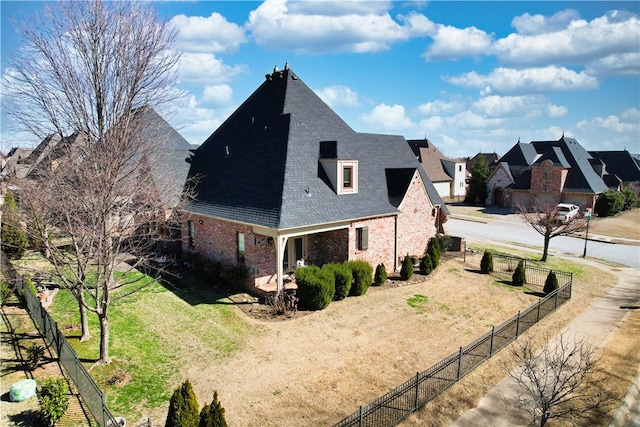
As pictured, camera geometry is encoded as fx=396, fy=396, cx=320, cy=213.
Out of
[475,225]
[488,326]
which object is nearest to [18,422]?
[488,326]

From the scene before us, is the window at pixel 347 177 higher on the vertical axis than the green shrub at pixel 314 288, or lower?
higher

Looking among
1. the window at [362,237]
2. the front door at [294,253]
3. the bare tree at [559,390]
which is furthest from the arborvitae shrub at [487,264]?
the front door at [294,253]

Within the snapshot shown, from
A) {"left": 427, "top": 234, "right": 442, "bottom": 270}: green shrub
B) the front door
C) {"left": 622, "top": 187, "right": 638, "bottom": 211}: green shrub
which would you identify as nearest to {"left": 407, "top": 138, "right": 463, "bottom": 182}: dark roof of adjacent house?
{"left": 622, "top": 187, "right": 638, "bottom": 211}: green shrub

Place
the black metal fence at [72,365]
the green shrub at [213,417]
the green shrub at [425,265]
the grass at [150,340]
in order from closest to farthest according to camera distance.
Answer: the green shrub at [213,417], the black metal fence at [72,365], the grass at [150,340], the green shrub at [425,265]

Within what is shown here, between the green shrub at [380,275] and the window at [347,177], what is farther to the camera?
the green shrub at [380,275]

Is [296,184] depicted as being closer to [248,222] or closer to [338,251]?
[248,222]

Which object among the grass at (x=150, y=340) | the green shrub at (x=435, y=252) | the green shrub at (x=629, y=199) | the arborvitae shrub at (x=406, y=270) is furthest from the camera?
the green shrub at (x=629, y=199)

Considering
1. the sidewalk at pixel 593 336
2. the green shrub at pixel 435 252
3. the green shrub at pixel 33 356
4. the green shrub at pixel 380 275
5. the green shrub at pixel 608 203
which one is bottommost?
the sidewalk at pixel 593 336

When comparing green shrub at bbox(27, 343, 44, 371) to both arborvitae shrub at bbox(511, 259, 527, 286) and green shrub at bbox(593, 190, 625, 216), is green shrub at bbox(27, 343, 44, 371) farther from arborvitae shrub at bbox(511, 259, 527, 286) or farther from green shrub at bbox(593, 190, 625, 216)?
green shrub at bbox(593, 190, 625, 216)

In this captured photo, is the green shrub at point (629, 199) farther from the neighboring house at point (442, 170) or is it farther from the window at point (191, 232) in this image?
the window at point (191, 232)
